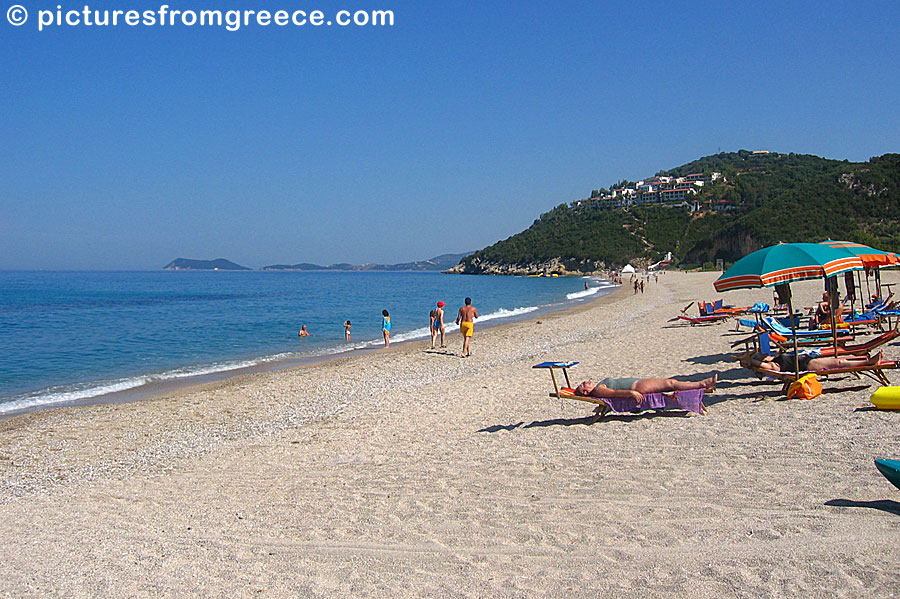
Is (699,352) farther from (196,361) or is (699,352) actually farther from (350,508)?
(196,361)

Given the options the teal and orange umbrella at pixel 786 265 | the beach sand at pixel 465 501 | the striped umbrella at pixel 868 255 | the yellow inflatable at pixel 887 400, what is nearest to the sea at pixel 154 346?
the beach sand at pixel 465 501

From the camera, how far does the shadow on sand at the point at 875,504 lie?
4043 millimetres

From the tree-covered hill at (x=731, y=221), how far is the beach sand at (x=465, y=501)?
5511cm

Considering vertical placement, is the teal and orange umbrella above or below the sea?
above

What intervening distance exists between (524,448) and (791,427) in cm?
266

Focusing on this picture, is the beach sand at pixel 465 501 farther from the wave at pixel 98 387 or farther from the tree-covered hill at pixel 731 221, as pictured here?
the tree-covered hill at pixel 731 221

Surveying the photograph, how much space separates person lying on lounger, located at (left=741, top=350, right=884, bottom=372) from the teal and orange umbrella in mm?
992

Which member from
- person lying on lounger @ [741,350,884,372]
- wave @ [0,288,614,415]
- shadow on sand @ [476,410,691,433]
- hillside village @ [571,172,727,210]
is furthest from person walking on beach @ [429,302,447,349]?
hillside village @ [571,172,727,210]

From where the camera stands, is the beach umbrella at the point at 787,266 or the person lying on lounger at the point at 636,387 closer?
the person lying on lounger at the point at 636,387

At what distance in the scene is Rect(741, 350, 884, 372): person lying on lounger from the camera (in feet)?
25.0

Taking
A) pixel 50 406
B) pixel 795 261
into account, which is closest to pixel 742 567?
pixel 795 261

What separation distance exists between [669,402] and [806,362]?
2.17 metres

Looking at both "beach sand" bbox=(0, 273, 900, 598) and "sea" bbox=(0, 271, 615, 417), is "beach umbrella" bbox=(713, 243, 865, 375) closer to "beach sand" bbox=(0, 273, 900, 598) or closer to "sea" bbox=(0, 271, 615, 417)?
"beach sand" bbox=(0, 273, 900, 598)

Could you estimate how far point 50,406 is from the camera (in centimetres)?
1172
